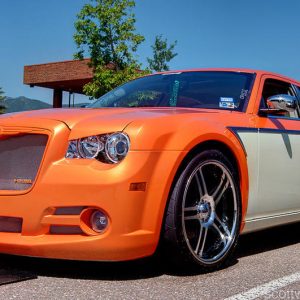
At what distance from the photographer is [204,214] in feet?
12.1

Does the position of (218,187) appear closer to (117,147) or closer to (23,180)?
(117,147)

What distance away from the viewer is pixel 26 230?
3.29 metres

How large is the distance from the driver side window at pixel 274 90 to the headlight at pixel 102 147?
1.71 meters

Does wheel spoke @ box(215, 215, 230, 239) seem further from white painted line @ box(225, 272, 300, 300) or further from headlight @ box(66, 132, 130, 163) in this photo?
headlight @ box(66, 132, 130, 163)

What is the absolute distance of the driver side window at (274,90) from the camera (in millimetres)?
4675

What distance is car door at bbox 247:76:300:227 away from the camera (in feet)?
13.9

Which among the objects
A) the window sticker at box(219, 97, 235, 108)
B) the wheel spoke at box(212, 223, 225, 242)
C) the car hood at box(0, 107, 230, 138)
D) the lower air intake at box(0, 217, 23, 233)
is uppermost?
the window sticker at box(219, 97, 235, 108)

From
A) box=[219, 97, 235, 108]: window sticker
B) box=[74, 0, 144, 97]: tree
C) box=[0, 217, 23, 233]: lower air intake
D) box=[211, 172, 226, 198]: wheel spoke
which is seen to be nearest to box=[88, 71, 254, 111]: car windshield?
box=[219, 97, 235, 108]: window sticker

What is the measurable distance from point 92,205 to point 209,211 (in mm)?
940

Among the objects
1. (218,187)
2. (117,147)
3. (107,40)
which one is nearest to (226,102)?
(218,187)

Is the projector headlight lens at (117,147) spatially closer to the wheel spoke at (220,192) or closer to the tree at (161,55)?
the wheel spoke at (220,192)

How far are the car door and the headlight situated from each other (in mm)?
1332

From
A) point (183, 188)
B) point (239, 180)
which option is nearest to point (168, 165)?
point (183, 188)

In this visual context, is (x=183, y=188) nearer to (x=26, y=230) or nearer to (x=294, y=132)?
(x=26, y=230)
